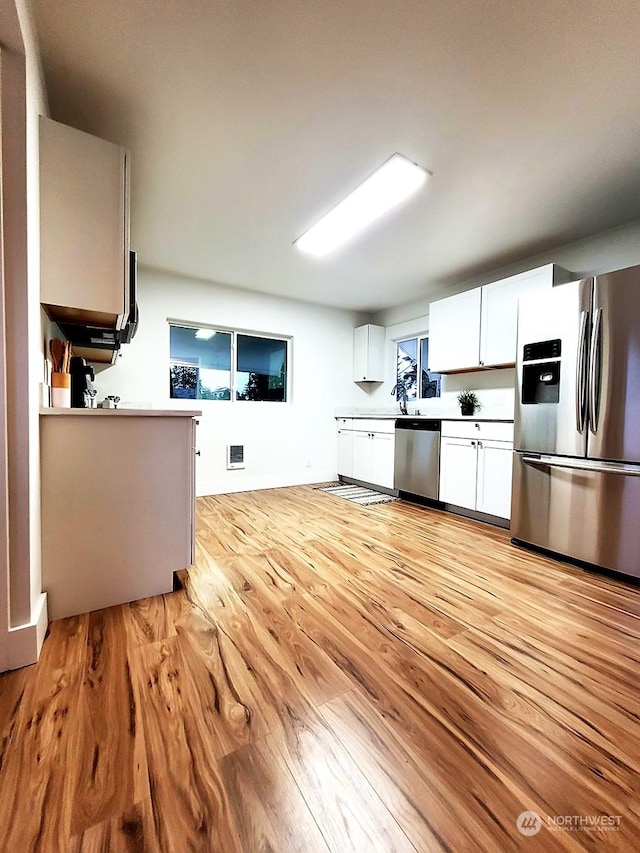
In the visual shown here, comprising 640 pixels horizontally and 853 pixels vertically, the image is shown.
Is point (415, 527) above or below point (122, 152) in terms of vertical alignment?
below

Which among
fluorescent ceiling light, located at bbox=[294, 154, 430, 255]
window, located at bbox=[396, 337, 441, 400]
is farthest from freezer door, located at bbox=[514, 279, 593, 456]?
window, located at bbox=[396, 337, 441, 400]

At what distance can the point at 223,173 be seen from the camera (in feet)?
7.62

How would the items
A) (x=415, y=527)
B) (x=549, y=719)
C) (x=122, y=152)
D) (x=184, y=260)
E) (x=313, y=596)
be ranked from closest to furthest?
(x=549, y=719), (x=122, y=152), (x=313, y=596), (x=415, y=527), (x=184, y=260)

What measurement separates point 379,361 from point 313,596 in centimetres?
396

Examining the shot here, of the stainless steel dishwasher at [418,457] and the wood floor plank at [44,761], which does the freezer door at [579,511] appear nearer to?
the stainless steel dishwasher at [418,457]

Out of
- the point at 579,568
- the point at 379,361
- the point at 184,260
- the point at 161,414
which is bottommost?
the point at 579,568

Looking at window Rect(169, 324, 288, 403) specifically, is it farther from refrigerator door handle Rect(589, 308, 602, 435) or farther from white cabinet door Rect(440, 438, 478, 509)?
refrigerator door handle Rect(589, 308, 602, 435)

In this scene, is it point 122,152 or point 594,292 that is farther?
point 594,292

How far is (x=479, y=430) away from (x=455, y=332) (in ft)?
3.94

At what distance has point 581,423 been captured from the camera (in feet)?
7.64

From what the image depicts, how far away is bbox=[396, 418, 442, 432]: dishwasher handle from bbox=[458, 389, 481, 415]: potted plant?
1.66 ft

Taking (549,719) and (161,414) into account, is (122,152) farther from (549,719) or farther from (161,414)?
(549,719)

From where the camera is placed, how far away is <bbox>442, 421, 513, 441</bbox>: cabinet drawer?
306 cm

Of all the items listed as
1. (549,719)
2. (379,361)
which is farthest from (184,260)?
(549,719)
